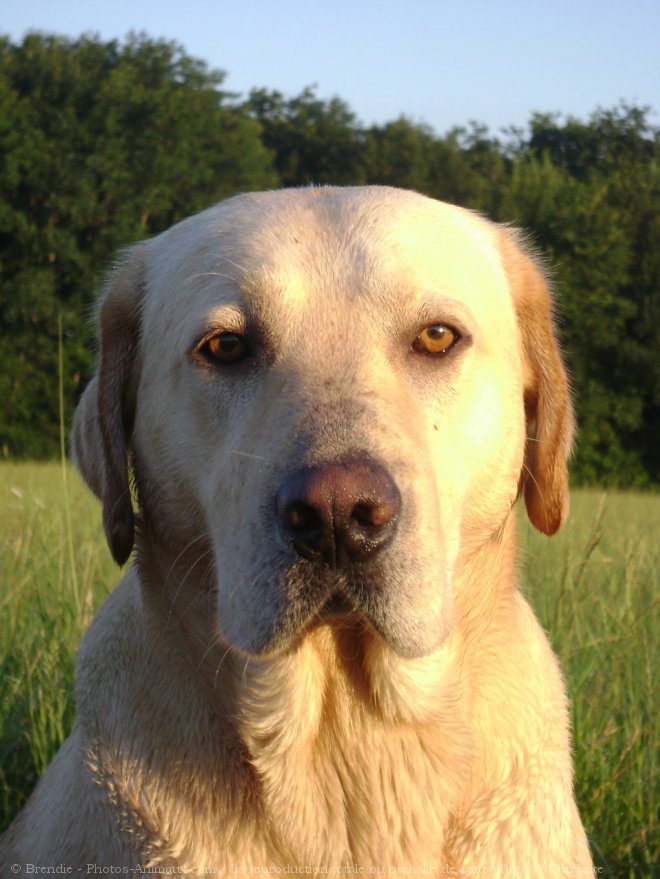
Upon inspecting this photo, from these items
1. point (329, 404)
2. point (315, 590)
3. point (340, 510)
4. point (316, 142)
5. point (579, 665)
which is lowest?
point (579, 665)

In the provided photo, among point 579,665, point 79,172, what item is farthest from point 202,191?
point 579,665

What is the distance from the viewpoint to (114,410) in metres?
2.97

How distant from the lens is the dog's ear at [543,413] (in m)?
3.06

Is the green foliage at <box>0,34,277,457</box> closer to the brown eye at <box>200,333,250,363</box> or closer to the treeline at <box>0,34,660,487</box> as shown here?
the treeline at <box>0,34,660,487</box>

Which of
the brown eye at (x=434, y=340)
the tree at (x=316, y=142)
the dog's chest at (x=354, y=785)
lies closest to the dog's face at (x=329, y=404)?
the brown eye at (x=434, y=340)

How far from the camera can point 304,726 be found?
260 centimetres

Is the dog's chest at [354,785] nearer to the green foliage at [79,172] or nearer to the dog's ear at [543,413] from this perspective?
the dog's ear at [543,413]

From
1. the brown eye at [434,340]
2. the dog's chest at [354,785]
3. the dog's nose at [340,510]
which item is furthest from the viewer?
the brown eye at [434,340]

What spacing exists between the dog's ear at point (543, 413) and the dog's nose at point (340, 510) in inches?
38.2

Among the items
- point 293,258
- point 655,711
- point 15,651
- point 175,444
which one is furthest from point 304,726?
point 15,651

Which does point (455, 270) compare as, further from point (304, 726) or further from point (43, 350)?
point (43, 350)

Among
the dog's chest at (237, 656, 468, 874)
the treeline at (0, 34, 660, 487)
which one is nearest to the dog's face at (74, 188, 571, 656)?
the dog's chest at (237, 656, 468, 874)

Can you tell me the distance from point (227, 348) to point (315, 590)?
29.9 inches

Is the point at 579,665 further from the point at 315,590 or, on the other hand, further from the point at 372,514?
the point at 372,514
